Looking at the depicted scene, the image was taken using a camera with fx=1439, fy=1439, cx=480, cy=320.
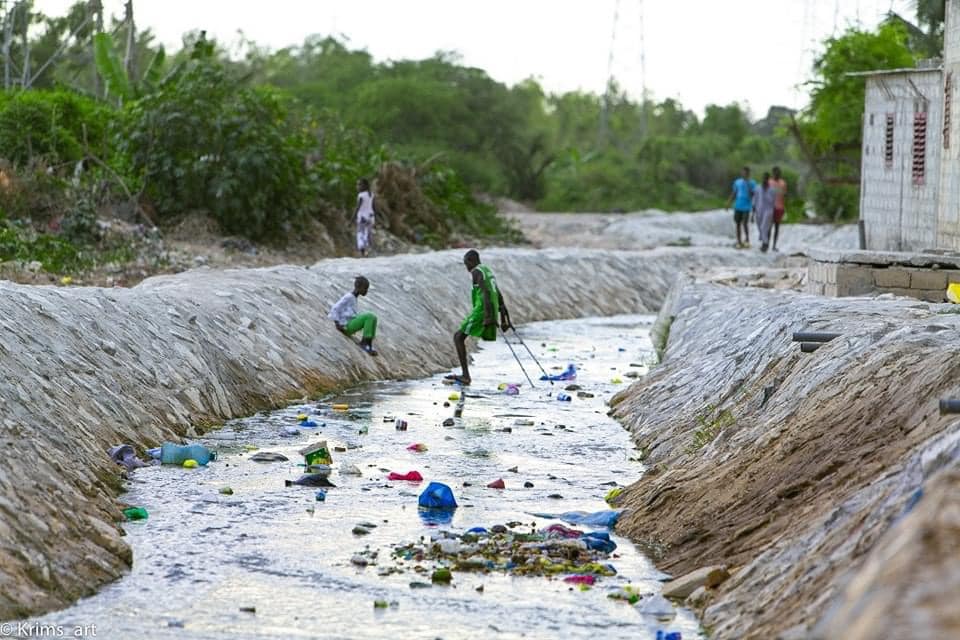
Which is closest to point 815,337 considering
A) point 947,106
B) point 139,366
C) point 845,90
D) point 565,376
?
point 139,366

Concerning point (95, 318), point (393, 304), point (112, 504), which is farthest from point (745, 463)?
point (393, 304)

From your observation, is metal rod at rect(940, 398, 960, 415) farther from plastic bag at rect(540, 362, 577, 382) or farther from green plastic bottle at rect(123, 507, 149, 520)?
plastic bag at rect(540, 362, 577, 382)

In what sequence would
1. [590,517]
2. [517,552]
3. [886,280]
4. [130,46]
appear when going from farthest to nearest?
[130,46]
[886,280]
[590,517]
[517,552]

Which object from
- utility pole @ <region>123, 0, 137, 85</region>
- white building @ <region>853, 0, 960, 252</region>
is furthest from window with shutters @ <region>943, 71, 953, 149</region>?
utility pole @ <region>123, 0, 137, 85</region>

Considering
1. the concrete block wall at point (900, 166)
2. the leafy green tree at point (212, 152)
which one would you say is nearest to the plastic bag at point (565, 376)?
the concrete block wall at point (900, 166)

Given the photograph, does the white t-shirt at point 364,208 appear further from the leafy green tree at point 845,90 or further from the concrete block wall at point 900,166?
the leafy green tree at point 845,90

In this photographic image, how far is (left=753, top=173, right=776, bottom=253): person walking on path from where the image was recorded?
26828 millimetres

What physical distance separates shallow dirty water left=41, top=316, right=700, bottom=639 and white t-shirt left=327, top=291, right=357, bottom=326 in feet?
4.36

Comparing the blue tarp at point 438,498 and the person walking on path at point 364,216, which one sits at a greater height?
the person walking on path at point 364,216

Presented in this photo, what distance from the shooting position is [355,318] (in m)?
16.0

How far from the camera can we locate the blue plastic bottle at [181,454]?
10734mm

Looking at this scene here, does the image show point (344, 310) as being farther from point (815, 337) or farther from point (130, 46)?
point (130, 46)

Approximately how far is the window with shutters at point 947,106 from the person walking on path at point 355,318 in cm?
692

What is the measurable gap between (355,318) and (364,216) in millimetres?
8588
